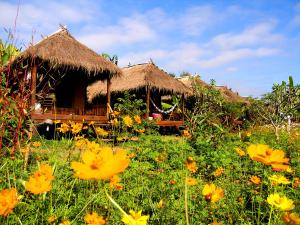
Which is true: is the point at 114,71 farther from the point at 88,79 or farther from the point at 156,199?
the point at 156,199

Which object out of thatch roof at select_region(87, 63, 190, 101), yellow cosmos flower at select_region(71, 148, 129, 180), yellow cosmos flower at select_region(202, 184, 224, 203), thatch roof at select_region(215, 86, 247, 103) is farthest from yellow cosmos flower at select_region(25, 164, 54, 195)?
thatch roof at select_region(215, 86, 247, 103)

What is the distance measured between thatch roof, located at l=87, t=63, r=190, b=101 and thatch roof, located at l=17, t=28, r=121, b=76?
295 centimetres

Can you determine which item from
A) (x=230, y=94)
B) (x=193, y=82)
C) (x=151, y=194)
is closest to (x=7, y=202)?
(x=151, y=194)

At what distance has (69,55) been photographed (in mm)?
9789

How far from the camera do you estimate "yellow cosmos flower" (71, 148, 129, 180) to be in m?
0.52

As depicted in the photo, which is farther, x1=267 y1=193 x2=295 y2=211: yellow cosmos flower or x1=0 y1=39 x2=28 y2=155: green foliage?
x1=0 y1=39 x2=28 y2=155: green foliage

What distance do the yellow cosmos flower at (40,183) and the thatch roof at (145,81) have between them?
12.5 m

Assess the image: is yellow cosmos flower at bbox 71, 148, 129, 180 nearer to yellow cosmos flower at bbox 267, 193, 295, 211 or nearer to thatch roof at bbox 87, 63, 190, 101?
yellow cosmos flower at bbox 267, 193, 295, 211

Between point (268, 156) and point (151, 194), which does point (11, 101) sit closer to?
point (151, 194)

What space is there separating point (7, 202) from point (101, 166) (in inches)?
18.0

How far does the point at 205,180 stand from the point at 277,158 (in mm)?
2494

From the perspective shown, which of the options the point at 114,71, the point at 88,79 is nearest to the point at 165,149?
the point at 114,71

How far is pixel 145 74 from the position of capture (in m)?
13.9

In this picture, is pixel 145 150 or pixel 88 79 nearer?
pixel 145 150
